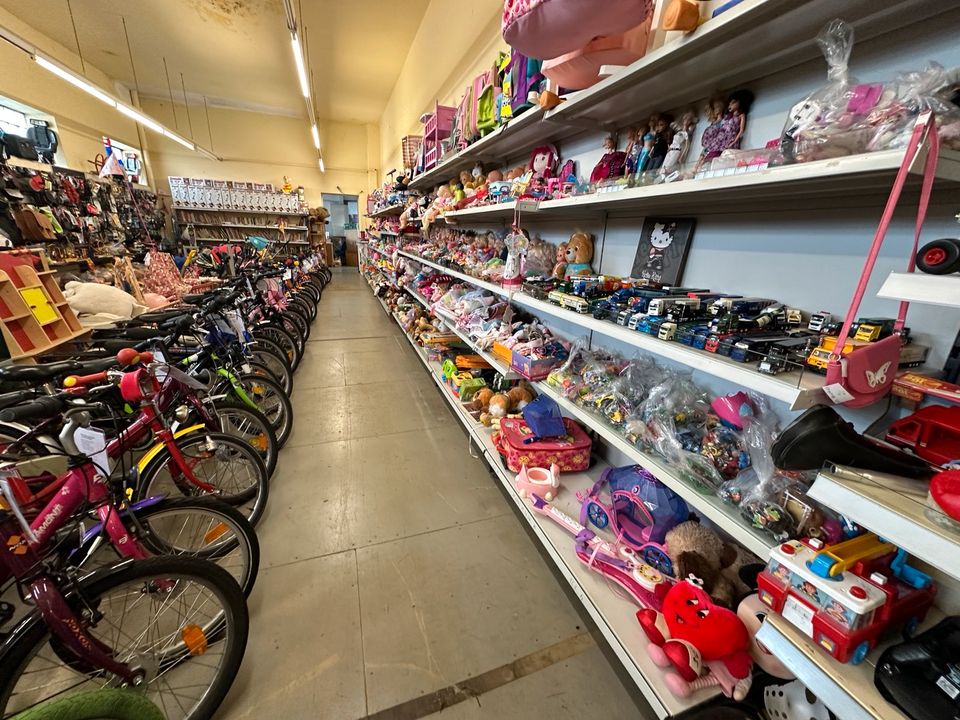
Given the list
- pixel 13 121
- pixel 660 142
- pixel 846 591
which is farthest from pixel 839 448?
pixel 13 121

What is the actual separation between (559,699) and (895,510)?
118 centimetres

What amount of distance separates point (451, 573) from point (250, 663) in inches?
30.9

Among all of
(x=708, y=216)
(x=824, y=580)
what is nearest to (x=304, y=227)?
(x=708, y=216)

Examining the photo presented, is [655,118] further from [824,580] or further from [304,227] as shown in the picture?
[304,227]

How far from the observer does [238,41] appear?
7074mm

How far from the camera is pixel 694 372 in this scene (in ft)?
4.85

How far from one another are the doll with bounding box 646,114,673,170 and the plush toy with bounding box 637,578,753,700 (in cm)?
146

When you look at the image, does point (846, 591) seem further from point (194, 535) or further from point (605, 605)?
point (194, 535)

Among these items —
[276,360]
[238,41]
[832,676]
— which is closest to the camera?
[832,676]

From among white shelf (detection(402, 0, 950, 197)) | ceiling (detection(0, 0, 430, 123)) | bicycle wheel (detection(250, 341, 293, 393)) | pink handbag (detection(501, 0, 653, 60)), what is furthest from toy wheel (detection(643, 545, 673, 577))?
ceiling (detection(0, 0, 430, 123))

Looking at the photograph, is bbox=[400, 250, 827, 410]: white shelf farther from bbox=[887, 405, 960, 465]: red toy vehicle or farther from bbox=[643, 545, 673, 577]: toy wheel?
bbox=[643, 545, 673, 577]: toy wheel

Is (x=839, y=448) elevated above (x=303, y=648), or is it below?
above

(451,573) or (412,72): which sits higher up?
(412,72)

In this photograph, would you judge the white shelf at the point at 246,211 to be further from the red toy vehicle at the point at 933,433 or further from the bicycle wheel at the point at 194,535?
the red toy vehicle at the point at 933,433
